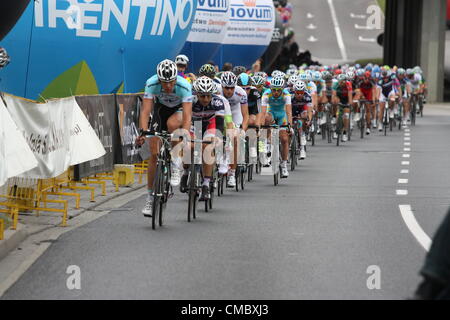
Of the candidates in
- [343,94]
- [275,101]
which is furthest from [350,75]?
[275,101]

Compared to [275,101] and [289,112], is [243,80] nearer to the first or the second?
[275,101]

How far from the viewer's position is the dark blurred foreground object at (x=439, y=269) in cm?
451

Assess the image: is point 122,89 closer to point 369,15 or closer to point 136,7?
point 136,7

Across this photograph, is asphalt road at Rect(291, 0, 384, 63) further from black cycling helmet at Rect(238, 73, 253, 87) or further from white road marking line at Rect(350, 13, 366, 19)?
black cycling helmet at Rect(238, 73, 253, 87)

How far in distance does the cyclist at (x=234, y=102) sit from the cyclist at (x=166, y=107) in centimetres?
333

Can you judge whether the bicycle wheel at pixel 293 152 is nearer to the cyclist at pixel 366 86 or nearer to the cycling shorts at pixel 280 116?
the cycling shorts at pixel 280 116

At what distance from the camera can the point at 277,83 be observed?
59.8 feet

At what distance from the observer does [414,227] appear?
12.2 m

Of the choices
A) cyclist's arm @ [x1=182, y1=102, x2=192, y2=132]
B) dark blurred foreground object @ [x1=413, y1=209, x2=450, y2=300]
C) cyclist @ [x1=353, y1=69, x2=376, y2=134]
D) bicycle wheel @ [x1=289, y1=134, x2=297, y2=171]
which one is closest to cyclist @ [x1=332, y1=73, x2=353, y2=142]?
cyclist @ [x1=353, y1=69, x2=376, y2=134]

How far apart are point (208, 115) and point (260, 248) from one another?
11.0 ft

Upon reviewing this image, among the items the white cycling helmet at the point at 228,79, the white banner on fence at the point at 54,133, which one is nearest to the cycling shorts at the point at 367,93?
the white cycling helmet at the point at 228,79

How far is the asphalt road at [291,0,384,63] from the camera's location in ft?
303

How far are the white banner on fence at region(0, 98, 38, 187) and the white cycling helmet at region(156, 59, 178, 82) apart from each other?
5.52 feet
